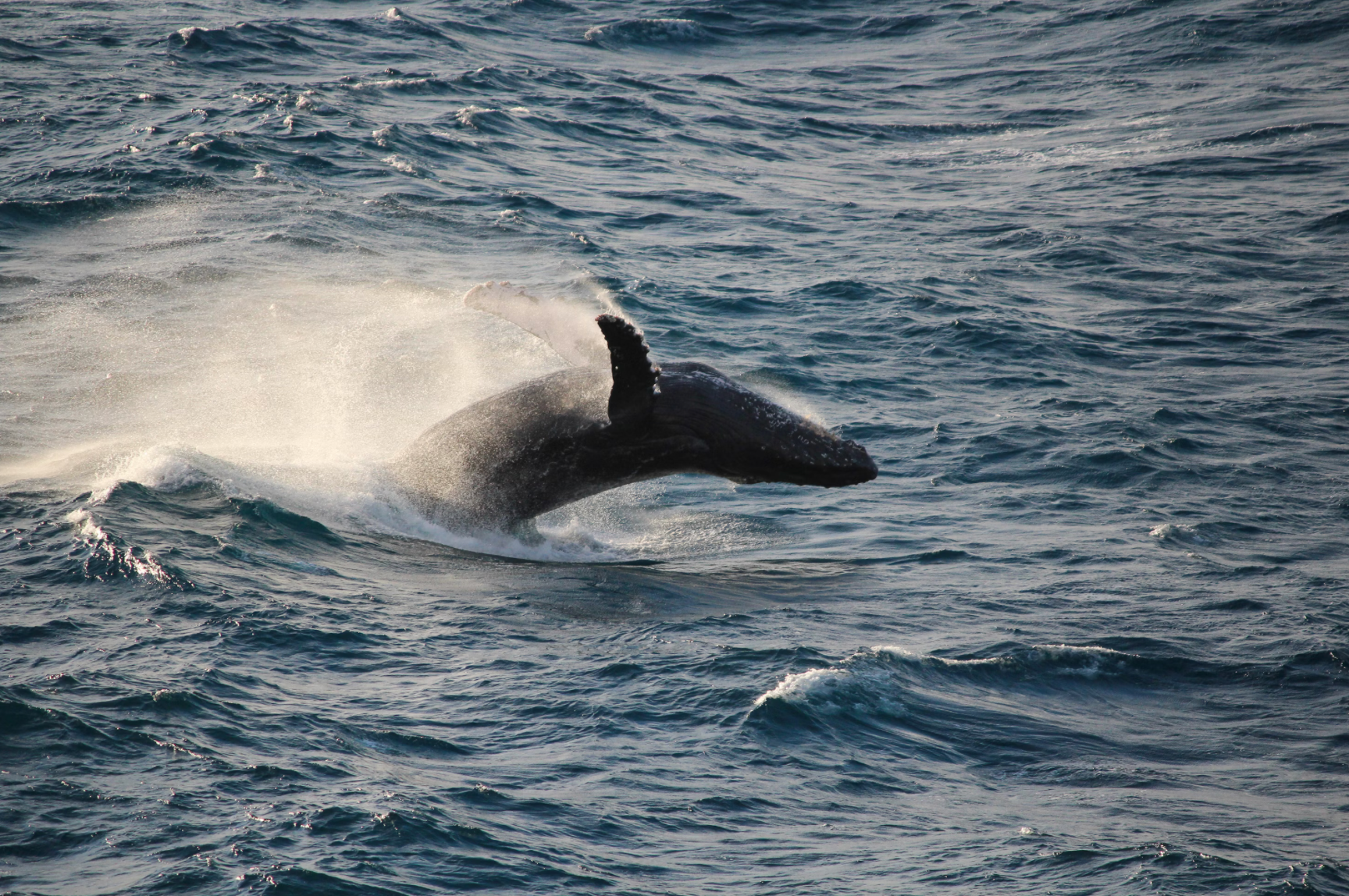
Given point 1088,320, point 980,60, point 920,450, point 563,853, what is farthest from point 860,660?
point 980,60

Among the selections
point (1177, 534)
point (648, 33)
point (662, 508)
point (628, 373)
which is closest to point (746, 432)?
point (628, 373)

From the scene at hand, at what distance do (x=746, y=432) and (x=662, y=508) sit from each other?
3.65m

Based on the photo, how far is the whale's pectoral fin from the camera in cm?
1225

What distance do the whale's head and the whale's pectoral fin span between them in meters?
0.29

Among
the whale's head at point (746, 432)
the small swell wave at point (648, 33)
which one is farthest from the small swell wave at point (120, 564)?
the small swell wave at point (648, 33)

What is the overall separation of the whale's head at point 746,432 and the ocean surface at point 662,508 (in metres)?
1.31

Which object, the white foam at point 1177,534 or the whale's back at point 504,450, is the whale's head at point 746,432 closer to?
the whale's back at point 504,450

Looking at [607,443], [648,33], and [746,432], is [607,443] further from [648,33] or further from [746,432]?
[648,33]

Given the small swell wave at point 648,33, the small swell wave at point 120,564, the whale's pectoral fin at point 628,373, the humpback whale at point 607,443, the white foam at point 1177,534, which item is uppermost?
the small swell wave at point 648,33

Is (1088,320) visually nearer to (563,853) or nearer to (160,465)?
(160,465)

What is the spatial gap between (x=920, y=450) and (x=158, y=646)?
11.8 m

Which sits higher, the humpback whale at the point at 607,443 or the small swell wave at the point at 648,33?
the small swell wave at the point at 648,33

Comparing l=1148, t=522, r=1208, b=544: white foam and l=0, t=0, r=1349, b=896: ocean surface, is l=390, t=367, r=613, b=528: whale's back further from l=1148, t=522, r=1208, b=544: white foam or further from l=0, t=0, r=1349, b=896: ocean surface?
l=1148, t=522, r=1208, b=544: white foam

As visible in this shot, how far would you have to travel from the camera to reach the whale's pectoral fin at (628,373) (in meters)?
12.2
